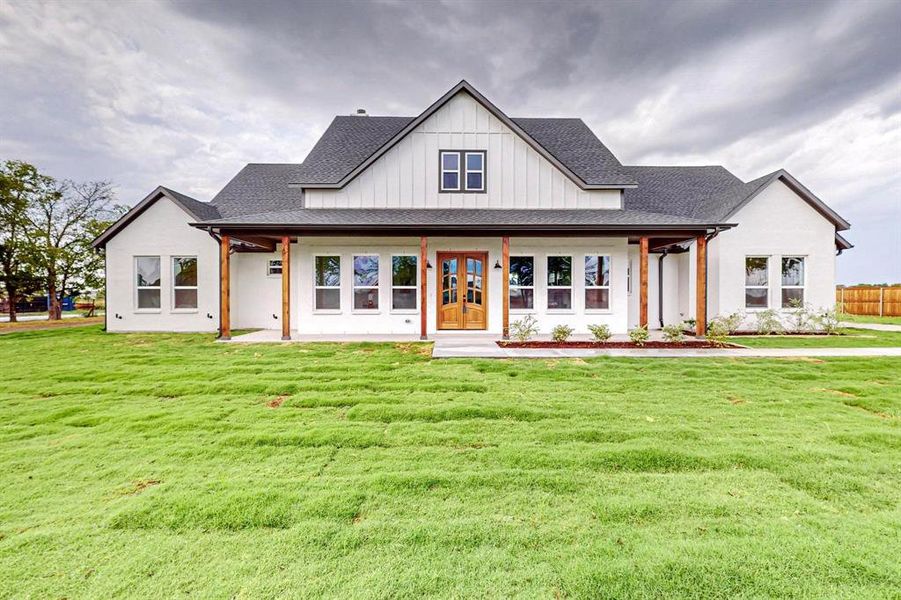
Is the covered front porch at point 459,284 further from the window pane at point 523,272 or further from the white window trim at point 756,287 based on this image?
the white window trim at point 756,287

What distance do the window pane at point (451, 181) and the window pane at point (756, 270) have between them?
10.3 meters

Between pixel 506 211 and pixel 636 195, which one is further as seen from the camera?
pixel 636 195

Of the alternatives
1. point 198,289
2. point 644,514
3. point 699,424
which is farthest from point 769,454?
point 198,289

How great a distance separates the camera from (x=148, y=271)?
13453 mm

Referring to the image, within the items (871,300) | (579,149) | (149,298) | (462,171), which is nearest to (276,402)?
(462,171)

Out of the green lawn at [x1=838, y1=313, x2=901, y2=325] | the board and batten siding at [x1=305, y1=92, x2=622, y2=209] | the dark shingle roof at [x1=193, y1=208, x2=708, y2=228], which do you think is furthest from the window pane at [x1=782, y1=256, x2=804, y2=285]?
the board and batten siding at [x1=305, y1=92, x2=622, y2=209]

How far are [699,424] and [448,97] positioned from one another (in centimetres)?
1165

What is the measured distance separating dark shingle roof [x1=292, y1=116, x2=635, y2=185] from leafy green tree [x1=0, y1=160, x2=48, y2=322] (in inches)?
567

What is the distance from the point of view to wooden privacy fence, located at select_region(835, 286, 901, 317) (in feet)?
65.9

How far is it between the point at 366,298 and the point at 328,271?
1.52 meters

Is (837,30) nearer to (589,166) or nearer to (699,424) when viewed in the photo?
(589,166)

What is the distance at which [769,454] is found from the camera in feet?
11.8

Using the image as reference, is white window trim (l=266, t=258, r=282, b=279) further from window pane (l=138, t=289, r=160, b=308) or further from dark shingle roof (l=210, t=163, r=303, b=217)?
window pane (l=138, t=289, r=160, b=308)

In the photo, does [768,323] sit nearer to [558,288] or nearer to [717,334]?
[717,334]
